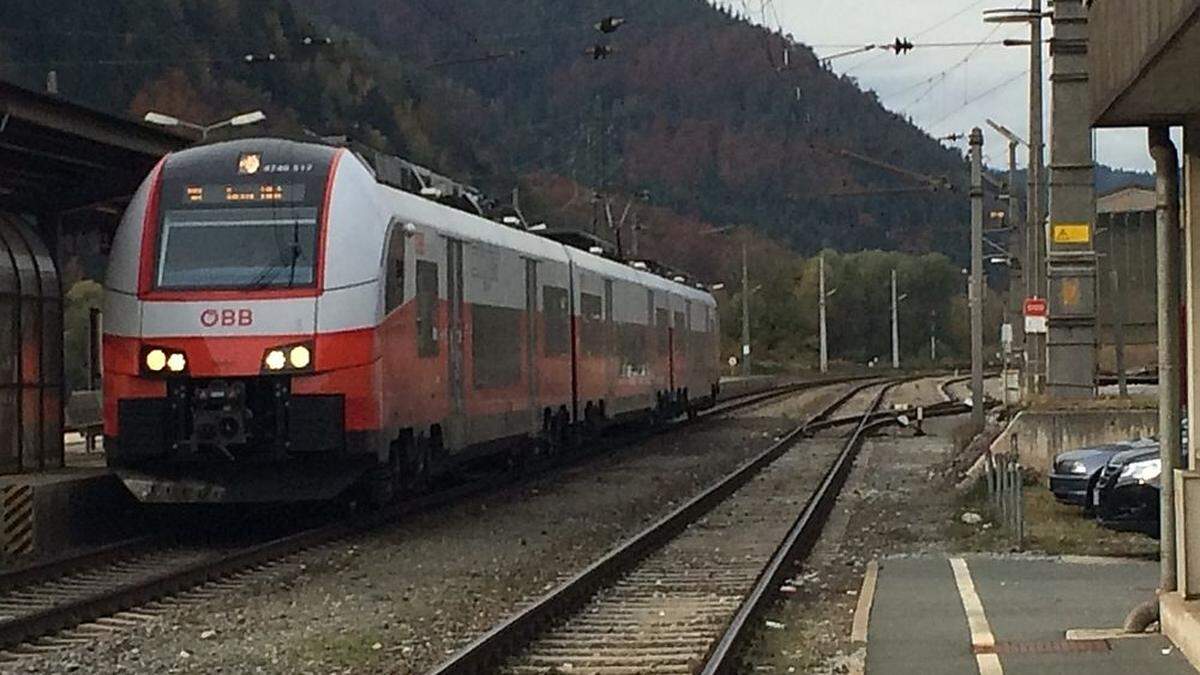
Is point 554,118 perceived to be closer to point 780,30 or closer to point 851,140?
point 851,140

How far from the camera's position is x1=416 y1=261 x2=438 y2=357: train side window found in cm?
1836

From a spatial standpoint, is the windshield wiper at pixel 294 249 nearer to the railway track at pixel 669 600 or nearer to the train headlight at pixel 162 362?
the train headlight at pixel 162 362

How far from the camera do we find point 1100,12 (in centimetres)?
991

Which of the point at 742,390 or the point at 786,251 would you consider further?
the point at 786,251

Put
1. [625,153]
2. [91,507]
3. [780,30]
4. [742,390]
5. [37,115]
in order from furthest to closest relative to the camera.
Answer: [625,153], [742,390], [780,30], [91,507], [37,115]

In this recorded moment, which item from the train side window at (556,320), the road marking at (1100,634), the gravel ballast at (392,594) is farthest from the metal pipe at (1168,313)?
the train side window at (556,320)

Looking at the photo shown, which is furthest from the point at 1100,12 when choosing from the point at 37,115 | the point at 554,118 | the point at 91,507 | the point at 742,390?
the point at 554,118

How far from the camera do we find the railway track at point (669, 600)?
10680mm

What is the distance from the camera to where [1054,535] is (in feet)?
57.8

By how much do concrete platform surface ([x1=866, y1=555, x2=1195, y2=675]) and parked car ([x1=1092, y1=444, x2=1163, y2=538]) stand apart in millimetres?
1821

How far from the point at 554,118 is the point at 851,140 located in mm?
Result: 37538

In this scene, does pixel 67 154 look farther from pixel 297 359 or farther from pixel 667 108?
pixel 667 108

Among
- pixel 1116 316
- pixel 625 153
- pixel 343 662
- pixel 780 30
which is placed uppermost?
pixel 625 153

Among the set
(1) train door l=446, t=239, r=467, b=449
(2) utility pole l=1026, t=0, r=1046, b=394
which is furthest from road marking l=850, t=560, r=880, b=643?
(2) utility pole l=1026, t=0, r=1046, b=394
